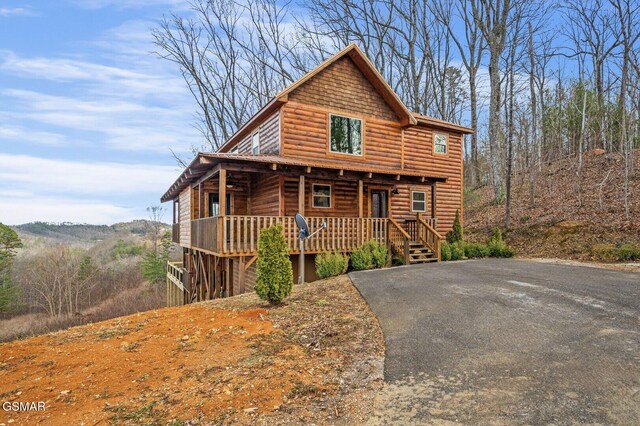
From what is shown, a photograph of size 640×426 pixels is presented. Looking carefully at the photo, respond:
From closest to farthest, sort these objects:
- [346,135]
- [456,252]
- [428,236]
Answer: [428,236]
[456,252]
[346,135]

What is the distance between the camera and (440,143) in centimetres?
A: 1861

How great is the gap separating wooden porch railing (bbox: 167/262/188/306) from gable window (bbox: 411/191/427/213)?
12504 millimetres

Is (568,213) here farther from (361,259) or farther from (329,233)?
(329,233)

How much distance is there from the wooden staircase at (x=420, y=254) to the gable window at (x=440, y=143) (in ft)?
20.3

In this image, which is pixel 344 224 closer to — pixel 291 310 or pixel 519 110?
pixel 291 310

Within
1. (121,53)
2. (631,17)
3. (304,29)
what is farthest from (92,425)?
(631,17)

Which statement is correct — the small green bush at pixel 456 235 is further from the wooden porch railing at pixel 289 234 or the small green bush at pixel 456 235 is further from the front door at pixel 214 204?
the front door at pixel 214 204

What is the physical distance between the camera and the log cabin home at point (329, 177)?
1234cm

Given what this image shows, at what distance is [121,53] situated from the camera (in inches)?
667

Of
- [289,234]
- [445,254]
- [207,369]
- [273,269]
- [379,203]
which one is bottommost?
[207,369]

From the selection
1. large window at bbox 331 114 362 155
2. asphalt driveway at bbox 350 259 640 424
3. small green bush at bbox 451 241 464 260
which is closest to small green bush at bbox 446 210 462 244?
small green bush at bbox 451 241 464 260

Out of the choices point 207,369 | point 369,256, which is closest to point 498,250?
point 369,256

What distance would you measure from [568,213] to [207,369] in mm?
19543

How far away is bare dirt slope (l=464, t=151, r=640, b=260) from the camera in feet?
48.7
